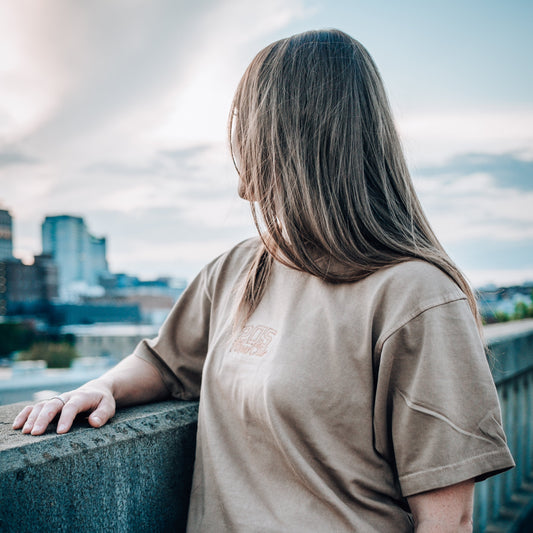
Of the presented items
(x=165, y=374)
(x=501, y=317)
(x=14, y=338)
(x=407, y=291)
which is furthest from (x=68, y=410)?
(x=14, y=338)

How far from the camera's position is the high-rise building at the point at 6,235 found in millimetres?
104438

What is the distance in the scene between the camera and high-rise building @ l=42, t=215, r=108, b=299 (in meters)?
121

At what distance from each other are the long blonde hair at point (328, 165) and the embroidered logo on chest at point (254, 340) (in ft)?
0.20

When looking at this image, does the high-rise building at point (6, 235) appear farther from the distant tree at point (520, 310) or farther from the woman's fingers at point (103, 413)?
the woman's fingers at point (103, 413)

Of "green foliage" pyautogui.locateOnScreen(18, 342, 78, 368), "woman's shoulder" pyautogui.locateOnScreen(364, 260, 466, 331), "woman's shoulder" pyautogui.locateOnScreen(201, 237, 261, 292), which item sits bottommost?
"green foliage" pyautogui.locateOnScreen(18, 342, 78, 368)

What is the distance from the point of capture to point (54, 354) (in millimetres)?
72062

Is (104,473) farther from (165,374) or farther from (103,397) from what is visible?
(165,374)

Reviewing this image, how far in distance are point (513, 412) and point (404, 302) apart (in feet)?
9.46

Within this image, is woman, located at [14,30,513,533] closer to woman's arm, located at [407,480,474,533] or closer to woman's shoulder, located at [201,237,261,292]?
woman's arm, located at [407,480,474,533]

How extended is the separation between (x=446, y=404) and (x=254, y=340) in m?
0.56

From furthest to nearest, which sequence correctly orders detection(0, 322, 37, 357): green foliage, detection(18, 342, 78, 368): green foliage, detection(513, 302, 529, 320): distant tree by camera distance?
detection(0, 322, 37, 357): green foliage
detection(18, 342, 78, 368): green foliage
detection(513, 302, 529, 320): distant tree

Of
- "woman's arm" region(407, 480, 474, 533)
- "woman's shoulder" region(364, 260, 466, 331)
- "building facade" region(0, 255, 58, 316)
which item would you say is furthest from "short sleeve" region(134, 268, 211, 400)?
"building facade" region(0, 255, 58, 316)

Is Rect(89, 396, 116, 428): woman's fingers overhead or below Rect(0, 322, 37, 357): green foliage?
overhead

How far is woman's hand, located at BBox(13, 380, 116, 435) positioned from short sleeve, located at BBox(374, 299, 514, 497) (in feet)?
2.73
